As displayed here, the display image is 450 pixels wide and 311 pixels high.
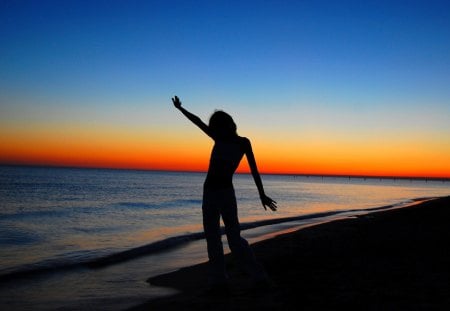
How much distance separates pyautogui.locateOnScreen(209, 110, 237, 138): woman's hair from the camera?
465 centimetres

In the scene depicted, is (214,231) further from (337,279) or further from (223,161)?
(337,279)

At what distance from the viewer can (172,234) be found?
45.5 ft

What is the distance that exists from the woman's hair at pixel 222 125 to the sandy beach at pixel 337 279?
2.05m

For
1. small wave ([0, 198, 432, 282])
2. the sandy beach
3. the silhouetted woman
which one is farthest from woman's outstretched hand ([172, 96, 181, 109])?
small wave ([0, 198, 432, 282])

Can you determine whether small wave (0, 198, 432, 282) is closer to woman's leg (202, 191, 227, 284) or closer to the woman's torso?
woman's leg (202, 191, 227, 284)

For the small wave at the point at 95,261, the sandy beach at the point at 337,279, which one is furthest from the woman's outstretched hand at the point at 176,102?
the small wave at the point at 95,261

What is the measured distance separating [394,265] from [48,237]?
1150 cm

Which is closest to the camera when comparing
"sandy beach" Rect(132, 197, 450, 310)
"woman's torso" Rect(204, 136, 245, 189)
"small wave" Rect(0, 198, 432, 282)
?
"sandy beach" Rect(132, 197, 450, 310)

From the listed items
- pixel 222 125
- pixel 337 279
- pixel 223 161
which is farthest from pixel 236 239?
pixel 337 279

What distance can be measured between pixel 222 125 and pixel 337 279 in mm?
2975

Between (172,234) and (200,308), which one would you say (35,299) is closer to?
(200,308)

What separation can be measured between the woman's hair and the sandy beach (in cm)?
205

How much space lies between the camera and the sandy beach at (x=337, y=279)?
14.5 ft

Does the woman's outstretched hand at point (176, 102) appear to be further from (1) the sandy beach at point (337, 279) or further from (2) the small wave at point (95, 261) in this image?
(2) the small wave at point (95, 261)
